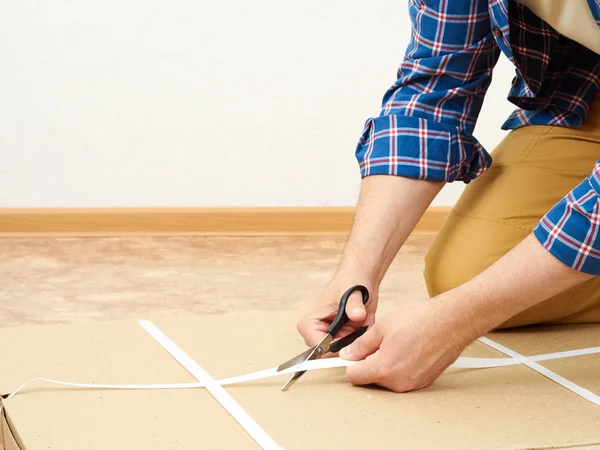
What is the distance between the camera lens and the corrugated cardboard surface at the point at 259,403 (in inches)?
26.9

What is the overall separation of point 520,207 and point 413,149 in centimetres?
22

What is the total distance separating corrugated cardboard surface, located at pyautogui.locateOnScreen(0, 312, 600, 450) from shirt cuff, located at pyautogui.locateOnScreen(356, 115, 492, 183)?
0.22 m

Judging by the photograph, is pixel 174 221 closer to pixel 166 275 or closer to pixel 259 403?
pixel 166 275

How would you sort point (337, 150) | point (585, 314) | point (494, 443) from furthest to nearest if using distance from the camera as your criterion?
1. point (337, 150)
2. point (585, 314)
3. point (494, 443)

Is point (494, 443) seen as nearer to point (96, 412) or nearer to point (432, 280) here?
point (96, 412)

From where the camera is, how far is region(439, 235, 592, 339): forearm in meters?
0.77

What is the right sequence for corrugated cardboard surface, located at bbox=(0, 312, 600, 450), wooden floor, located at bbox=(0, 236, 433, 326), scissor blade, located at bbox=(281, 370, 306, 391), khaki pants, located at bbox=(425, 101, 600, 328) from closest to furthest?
corrugated cardboard surface, located at bbox=(0, 312, 600, 450), scissor blade, located at bbox=(281, 370, 306, 391), khaki pants, located at bbox=(425, 101, 600, 328), wooden floor, located at bbox=(0, 236, 433, 326)

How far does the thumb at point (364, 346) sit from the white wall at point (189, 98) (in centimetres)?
159

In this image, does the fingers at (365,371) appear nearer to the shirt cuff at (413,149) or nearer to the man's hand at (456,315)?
the man's hand at (456,315)

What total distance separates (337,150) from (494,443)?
176cm

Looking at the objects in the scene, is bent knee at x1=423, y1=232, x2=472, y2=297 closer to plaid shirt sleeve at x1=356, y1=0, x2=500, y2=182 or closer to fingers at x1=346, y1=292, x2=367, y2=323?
plaid shirt sleeve at x1=356, y1=0, x2=500, y2=182

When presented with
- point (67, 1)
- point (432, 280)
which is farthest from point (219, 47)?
point (432, 280)

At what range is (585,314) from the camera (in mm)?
1092

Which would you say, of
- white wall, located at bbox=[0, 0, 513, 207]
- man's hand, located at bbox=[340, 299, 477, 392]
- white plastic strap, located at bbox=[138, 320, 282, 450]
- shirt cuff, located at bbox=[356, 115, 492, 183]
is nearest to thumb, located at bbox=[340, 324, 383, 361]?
man's hand, located at bbox=[340, 299, 477, 392]
